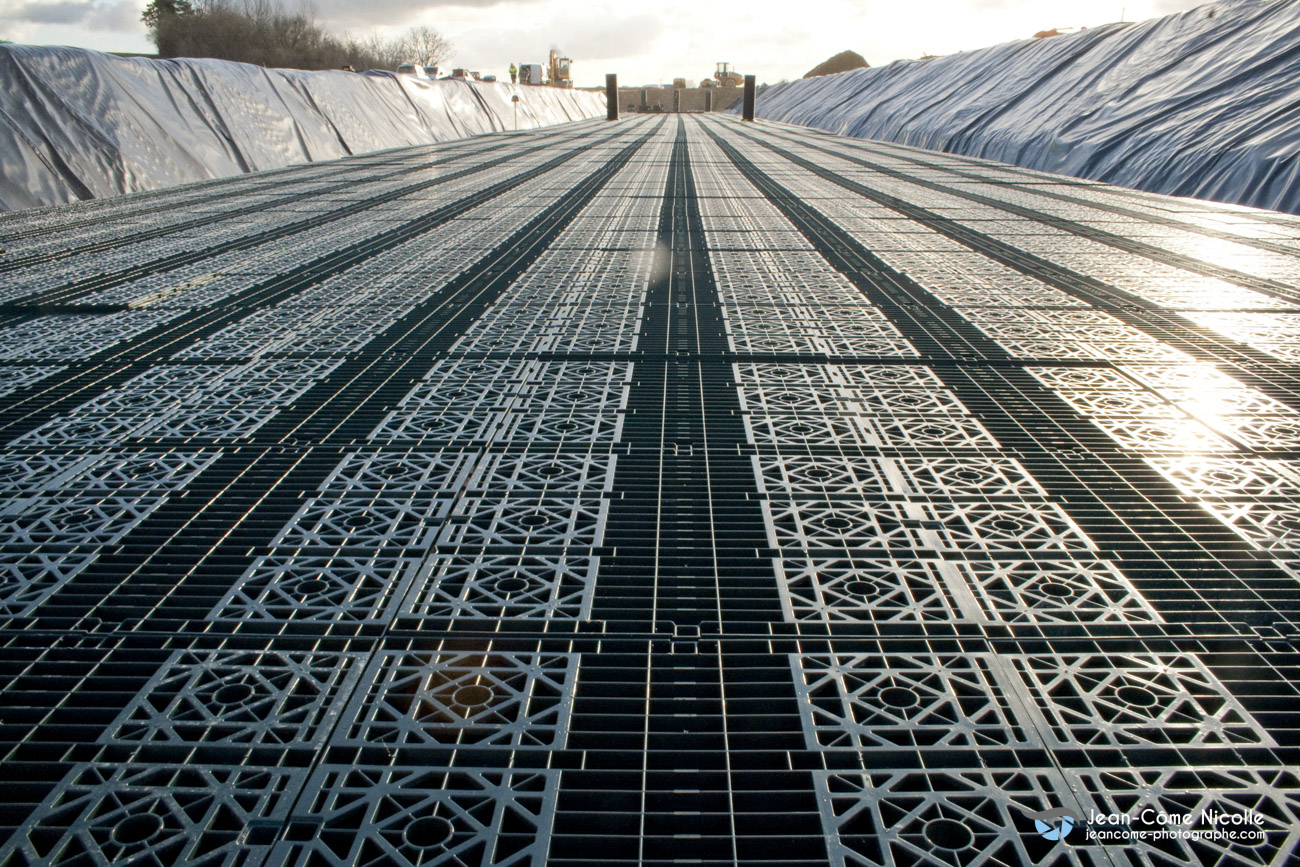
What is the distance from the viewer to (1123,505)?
10.7 feet

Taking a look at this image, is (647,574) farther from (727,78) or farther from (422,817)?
(727,78)

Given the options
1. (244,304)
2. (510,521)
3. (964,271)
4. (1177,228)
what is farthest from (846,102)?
(510,521)

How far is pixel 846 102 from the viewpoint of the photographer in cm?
3381

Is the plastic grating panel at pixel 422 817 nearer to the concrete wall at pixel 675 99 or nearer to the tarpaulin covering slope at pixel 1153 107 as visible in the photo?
the tarpaulin covering slope at pixel 1153 107

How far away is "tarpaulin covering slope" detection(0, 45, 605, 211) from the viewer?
12.0 meters

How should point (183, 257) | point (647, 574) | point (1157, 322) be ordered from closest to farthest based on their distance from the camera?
point (647, 574)
point (1157, 322)
point (183, 257)

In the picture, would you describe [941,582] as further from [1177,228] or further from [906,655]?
[1177,228]

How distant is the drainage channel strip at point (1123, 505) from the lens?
2.63 meters

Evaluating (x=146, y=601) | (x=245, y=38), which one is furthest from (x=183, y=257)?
(x=245, y=38)

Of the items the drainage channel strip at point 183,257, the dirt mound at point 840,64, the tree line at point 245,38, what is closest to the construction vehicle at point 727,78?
the dirt mound at point 840,64

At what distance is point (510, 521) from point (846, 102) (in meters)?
34.6

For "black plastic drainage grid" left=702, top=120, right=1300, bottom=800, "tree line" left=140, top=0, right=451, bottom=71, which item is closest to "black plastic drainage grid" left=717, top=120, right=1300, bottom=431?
"black plastic drainage grid" left=702, top=120, right=1300, bottom=800

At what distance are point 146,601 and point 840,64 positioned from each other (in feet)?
272

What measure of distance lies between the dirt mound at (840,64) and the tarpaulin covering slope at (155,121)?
203 ft
